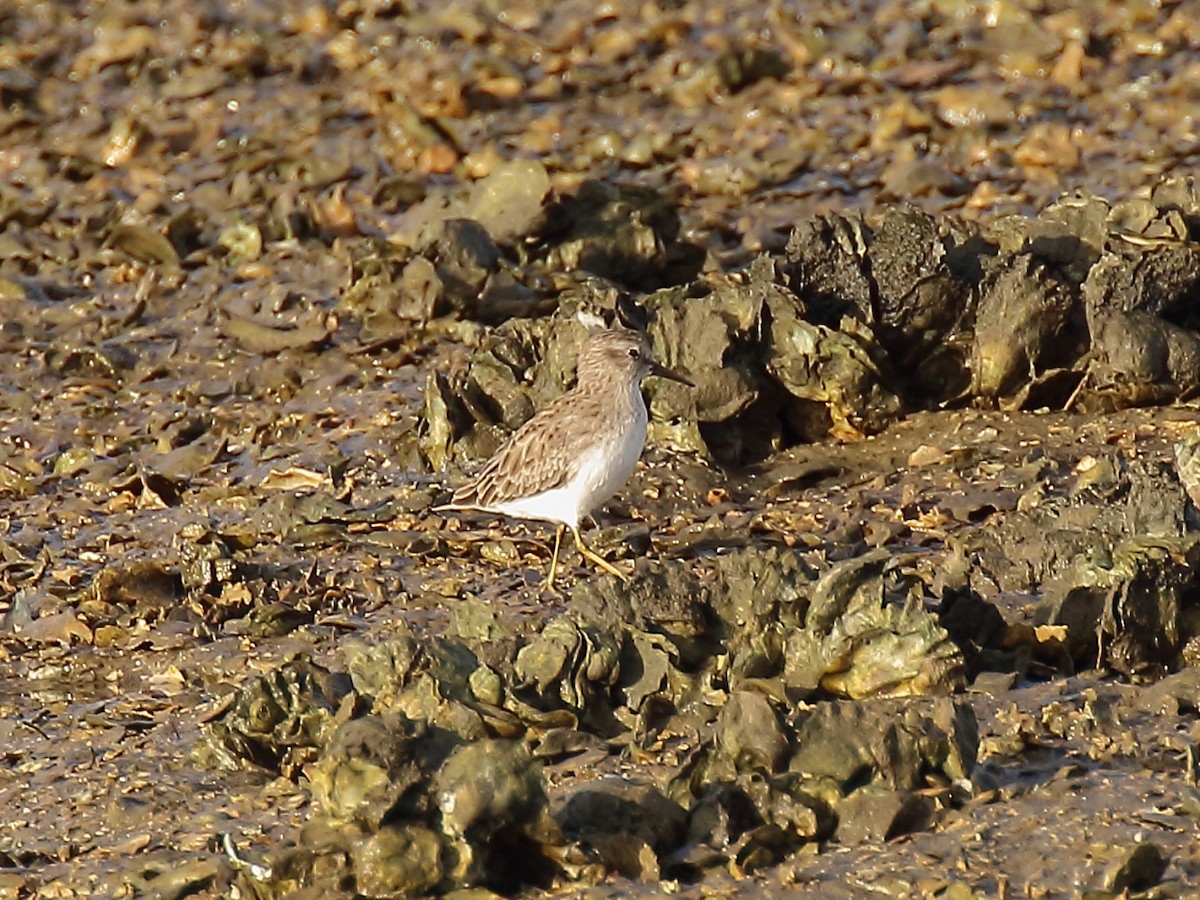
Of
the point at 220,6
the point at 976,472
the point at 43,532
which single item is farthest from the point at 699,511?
the point at 220,6

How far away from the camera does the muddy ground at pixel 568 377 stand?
6.01 metres

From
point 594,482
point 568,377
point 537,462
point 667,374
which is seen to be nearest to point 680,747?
point 594,482

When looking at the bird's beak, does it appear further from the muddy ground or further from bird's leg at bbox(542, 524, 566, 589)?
bird's leg at bbox(542, 524, 566, 589)

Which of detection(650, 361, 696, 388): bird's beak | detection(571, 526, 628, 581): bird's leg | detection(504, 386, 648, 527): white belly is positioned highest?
detection(650, 361, 696, 388): bird's beak

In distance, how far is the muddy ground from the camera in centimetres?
601

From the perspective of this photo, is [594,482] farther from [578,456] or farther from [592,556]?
[592,556]

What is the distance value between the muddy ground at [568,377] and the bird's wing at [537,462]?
0.95 feet

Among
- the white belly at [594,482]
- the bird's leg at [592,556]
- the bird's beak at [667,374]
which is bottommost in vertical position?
the bird's leg at [592,556]

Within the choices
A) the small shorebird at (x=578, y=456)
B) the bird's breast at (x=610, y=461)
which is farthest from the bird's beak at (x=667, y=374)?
the bird's breast at (x=610, y=461)

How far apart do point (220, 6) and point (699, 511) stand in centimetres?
825

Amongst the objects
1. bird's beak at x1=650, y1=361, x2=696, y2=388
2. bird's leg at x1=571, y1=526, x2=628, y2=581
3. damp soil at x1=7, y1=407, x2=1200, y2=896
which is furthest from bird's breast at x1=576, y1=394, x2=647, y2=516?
bird's beak at x1=650, y1=361, x2=696, y2=388

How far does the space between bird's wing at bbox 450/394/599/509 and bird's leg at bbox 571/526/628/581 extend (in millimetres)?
233

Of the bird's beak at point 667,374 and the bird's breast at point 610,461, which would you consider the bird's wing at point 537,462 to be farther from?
the bird's beak at point 667,374

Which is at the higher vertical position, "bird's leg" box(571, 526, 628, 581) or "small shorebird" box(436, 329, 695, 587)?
"small shorebird" box(436, 329, 695, 587)
